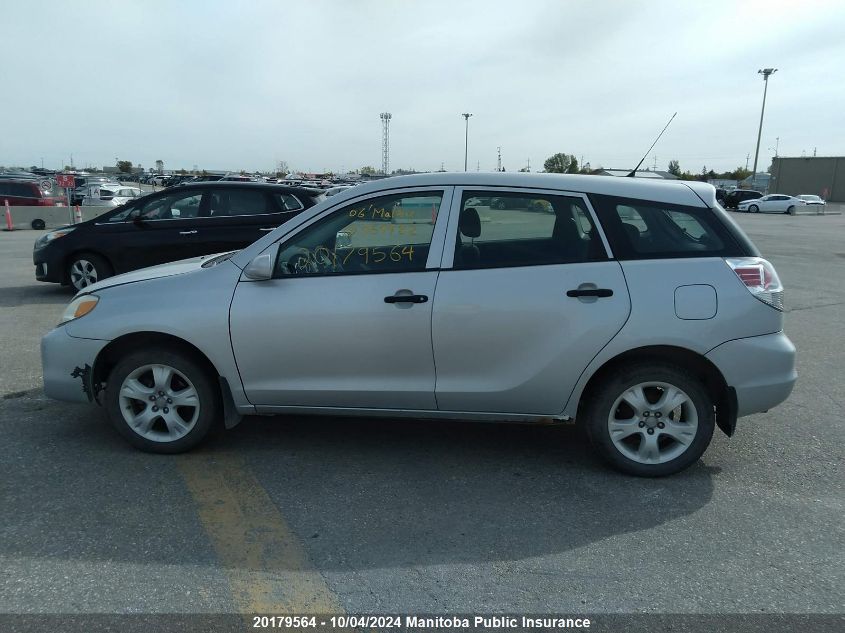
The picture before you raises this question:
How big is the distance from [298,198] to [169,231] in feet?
6.06

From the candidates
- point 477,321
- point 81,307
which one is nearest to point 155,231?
point 81,307

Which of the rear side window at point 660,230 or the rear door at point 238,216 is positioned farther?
the rear door at point 238,216

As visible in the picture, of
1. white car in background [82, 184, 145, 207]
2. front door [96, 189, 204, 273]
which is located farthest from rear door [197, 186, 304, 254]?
white car in background [82, 184, 145, 207]

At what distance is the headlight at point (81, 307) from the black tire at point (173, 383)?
411mm

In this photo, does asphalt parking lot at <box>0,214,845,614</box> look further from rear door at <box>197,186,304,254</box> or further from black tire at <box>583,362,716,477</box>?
rear door at <box>197,186,304,254</box>

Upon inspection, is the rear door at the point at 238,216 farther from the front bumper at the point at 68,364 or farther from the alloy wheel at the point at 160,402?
the alloy wheel at the point at 160,402

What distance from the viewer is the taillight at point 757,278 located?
12.7 feet

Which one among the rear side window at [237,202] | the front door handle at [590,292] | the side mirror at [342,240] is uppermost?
the rear side window at [237,202]

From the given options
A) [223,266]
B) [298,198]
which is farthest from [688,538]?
[298,198]

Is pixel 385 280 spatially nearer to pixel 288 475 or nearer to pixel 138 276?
pixel 288 475

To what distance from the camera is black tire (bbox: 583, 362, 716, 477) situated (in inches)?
155

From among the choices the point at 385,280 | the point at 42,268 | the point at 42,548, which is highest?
the point at 385,280

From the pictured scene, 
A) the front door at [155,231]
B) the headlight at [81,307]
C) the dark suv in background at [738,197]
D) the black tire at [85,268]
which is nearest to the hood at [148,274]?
the headlight at [81,307]

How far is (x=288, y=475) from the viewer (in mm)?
4102
